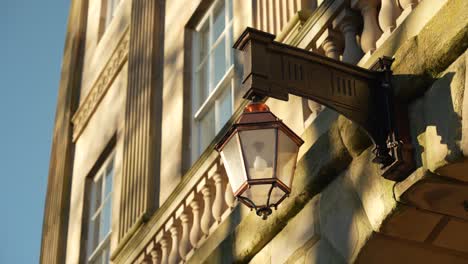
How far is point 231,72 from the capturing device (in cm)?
1051

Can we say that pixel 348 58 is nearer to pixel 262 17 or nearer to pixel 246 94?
pixel 246 94

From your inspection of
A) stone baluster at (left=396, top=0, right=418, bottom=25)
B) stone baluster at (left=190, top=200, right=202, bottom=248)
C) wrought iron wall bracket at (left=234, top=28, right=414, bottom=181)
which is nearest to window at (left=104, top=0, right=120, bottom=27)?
stone baluster at (left=190, top=200, right=202, bottom=248)

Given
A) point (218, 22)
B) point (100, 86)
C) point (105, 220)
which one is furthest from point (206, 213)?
point (100, 86)

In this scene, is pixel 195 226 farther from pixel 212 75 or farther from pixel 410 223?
pixel 410 223

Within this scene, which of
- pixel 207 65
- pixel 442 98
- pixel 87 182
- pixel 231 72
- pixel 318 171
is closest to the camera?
pixel 442 98

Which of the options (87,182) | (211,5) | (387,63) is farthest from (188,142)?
(387,63)

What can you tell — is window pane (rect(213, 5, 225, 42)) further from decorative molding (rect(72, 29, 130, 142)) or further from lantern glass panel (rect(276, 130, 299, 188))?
lantern glass panel (rect(276, 130, 299, 188))

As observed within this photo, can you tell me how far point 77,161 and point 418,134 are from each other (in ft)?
Result: 29.3

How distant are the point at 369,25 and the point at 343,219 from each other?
1.24m

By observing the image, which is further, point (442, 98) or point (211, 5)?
point (211, 5)

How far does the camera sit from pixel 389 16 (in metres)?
7.04

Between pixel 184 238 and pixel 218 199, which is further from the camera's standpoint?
pixel 184 238

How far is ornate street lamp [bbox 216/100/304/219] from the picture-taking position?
21.7 feet

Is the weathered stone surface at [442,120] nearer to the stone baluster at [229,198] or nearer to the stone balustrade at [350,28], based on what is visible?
the stone balustrade at [350,28]
